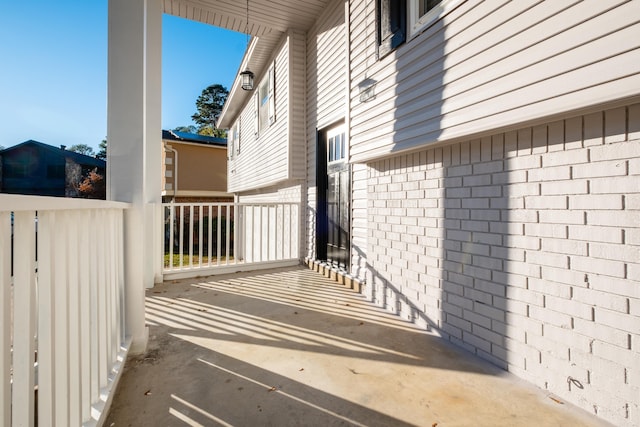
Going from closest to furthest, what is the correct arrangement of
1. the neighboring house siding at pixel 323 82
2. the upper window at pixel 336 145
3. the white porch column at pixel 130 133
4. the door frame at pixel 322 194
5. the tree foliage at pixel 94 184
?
the white porch column at pixel 130 133 → the tree foliage at pixel 94 184 → the neighboring house siding at pixel 323 82 → the upper window at pixel 336 145 → the door frame at pixel 322 194

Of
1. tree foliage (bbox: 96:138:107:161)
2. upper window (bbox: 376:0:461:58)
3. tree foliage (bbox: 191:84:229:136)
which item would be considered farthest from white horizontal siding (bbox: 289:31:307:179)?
tree foliage (bbox: 191:84:229:136)

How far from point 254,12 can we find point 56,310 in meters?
5.43

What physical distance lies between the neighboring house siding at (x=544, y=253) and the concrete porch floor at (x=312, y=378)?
190mm

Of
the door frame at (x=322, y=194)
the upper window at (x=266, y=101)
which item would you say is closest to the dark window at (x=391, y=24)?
the door frame at (x=322, y=194)

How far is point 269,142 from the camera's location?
691cm

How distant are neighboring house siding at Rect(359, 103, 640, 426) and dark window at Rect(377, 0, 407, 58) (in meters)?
1.09

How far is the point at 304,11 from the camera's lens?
5.11 meters

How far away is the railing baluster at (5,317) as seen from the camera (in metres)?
0.76

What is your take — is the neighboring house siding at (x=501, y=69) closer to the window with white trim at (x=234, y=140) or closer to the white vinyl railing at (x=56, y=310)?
the white vinyl railing at (x=56, y=310)

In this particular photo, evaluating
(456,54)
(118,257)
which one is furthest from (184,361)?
(456,54)

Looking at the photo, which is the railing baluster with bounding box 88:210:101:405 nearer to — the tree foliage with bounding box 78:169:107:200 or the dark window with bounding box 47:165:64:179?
the dark window with bounding box 47:165:64:179

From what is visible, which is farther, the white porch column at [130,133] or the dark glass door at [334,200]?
the dark glass door at [334,200]

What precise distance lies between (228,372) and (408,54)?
2.91 metres

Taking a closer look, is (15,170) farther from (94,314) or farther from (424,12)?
(424,12)
